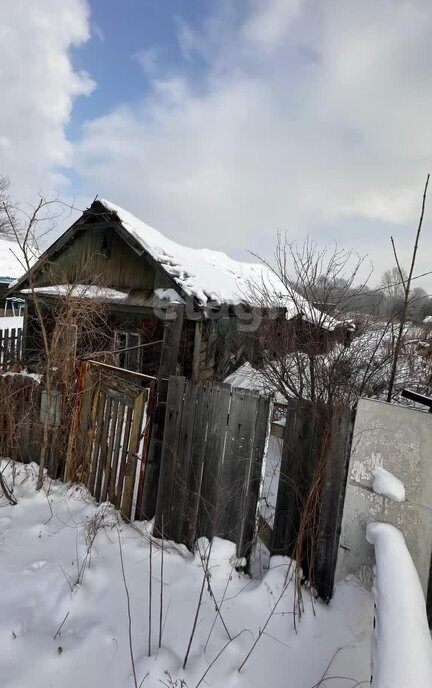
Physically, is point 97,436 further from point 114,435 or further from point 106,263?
point 106,263

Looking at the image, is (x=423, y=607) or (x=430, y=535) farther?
(x=430, y=535)

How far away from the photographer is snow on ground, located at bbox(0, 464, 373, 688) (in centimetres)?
186

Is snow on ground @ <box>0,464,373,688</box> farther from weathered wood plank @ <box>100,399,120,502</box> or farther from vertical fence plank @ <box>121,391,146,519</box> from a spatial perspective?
weathered wood plank @ <box>100,399,120,502</box>

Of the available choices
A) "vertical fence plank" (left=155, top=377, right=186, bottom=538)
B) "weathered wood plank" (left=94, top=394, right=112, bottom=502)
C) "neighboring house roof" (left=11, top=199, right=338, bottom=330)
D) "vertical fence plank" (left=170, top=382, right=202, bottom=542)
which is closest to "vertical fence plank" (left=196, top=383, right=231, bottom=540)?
"vertical fence plank" (left=170, top=382, right=202, bottom=542)

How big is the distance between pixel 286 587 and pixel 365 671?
62 centimetres

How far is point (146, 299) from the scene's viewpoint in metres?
7.96

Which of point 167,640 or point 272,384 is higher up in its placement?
point 272,384

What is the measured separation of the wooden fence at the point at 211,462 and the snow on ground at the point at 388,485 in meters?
0.81

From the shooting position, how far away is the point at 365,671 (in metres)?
1.81

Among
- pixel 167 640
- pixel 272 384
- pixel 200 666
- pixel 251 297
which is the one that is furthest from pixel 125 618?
pixel 251 297

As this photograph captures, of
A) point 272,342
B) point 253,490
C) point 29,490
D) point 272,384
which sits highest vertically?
point 272,342

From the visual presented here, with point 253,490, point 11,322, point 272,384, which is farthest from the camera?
point 11,322

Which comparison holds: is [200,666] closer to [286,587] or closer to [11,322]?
[286,587]

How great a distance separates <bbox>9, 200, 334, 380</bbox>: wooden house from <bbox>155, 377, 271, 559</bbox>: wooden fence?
3.85 metres
